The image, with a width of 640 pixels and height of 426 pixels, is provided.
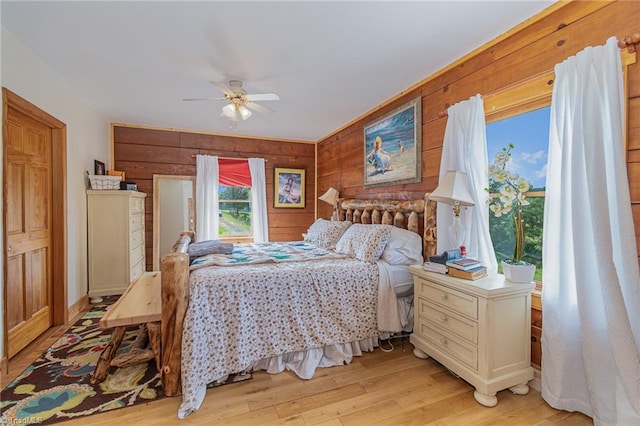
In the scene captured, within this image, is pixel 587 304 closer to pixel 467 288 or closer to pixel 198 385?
pixel 467 288

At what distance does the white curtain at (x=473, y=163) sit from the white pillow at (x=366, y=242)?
576mm

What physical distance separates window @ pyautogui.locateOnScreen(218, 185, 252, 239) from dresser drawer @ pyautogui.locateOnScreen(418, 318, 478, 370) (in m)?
3.63

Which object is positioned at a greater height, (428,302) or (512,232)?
(512,232)

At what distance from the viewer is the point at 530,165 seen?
211cm

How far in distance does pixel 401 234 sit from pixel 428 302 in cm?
71

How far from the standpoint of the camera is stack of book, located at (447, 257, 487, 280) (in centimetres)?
199

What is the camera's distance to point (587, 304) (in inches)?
63.6

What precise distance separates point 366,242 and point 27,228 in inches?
119

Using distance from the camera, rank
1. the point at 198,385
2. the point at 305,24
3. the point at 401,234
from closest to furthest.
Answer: the point at 198,385 → the point at 305,24 → the point at 401,234

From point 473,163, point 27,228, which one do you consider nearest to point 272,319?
point 473,163

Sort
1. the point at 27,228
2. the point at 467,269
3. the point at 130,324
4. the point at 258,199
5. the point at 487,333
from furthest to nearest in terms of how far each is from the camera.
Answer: the point at 258,199
the point at 27,228
the point at 467,269
the point at 130,324
the point at 487,333

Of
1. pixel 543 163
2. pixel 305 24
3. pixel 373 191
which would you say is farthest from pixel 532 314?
pixel 305 24

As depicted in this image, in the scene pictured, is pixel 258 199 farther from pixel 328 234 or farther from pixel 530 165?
pixel 530 165

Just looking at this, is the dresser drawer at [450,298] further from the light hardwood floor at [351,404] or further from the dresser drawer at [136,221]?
the dresser drawer at [136,221]
